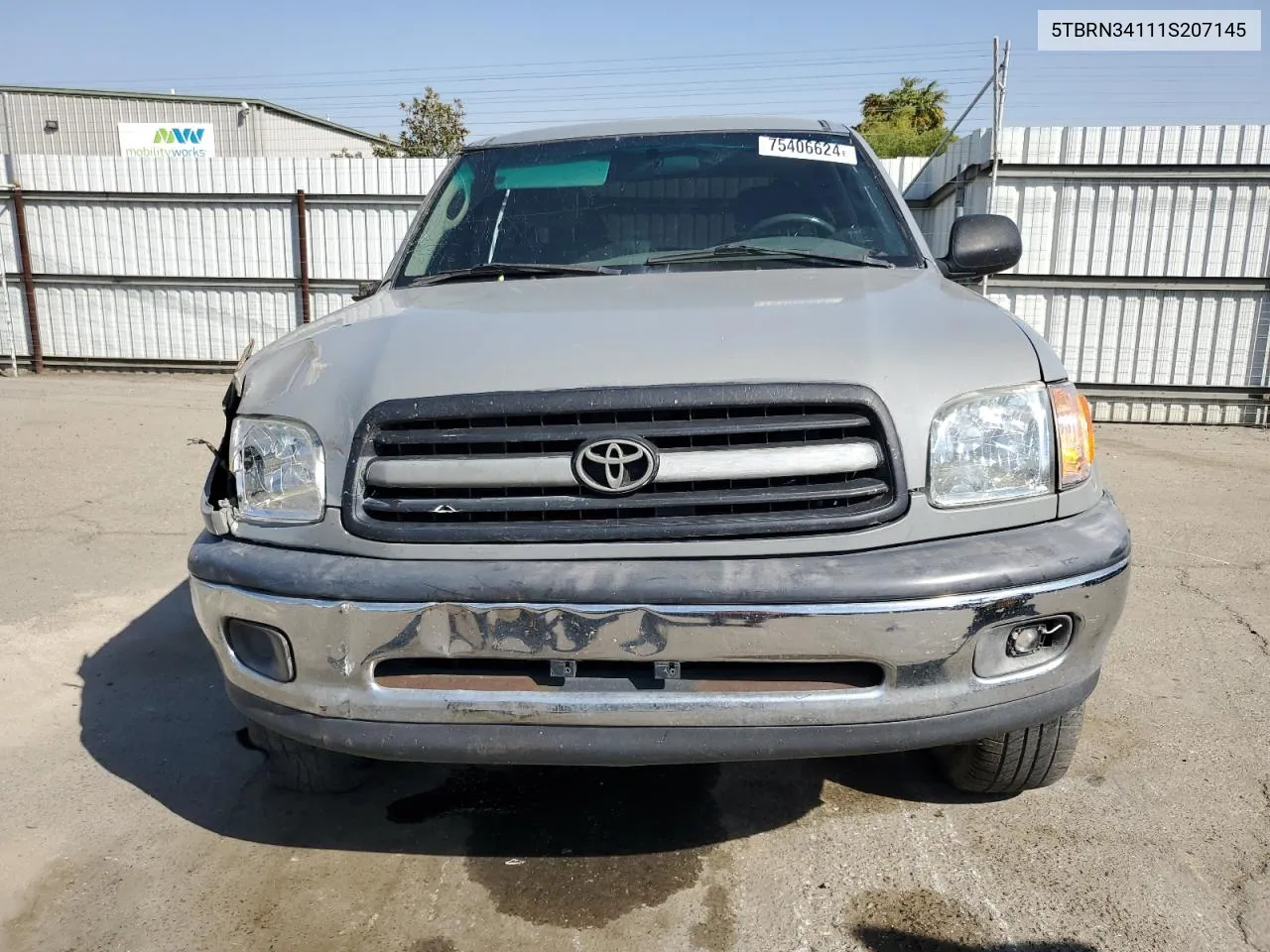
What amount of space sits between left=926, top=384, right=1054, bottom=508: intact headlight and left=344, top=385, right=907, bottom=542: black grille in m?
0.12

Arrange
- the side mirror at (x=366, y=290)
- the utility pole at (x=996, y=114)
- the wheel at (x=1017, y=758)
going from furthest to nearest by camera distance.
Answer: the utility pole at (x=996, y=114), the side mirror at (x=366, y=290), the wheel at (x=1017, y=758)

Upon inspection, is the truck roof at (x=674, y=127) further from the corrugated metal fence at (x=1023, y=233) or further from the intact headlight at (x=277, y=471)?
the corrugated metal fence at (x=1023, y=233)

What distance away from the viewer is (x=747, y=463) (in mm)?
2039

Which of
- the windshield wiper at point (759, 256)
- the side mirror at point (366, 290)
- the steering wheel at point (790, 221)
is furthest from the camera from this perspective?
the side mirror at point (366, 290)

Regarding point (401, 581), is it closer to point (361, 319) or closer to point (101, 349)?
point (361, 319)

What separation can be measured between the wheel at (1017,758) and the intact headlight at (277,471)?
5.65ft

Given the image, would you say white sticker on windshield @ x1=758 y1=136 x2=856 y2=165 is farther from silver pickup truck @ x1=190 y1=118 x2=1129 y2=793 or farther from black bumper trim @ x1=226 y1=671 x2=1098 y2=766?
black bumper trim @ x1=226 y1=671 x2=1098 y2=766

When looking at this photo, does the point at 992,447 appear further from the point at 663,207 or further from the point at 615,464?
the point at 663,207

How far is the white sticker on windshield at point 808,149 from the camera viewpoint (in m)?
3.44

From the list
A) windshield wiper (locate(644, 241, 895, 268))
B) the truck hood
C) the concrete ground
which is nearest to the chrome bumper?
the truck hood

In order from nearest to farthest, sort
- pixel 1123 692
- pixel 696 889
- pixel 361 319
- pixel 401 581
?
pixel 401 581 → pixel 696 889 → pixel 361 319 → pixel 1123 692

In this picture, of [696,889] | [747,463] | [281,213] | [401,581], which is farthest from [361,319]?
[281,213]

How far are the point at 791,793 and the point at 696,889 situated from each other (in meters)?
0.54

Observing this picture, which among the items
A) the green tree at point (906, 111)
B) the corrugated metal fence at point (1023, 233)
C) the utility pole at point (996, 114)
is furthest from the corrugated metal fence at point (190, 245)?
the green tree at point (906, 111)
